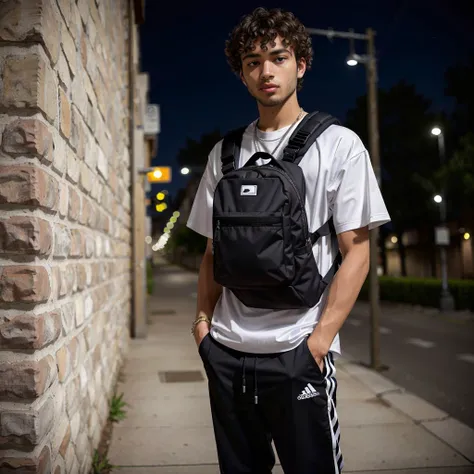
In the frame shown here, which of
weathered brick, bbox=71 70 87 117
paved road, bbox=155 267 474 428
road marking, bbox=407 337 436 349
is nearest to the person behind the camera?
weathered brick, bbox=71 70 87 117

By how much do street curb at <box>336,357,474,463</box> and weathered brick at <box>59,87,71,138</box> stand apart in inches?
143

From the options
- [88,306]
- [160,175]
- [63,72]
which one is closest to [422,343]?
[160,175]

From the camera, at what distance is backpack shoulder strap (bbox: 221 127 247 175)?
204cm

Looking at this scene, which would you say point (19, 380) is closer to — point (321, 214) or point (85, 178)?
point (321, 214)

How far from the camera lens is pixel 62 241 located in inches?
91.7

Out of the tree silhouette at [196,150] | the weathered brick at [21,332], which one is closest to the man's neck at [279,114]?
the weathered brick at [21,332]

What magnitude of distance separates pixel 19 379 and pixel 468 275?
27.6 meters

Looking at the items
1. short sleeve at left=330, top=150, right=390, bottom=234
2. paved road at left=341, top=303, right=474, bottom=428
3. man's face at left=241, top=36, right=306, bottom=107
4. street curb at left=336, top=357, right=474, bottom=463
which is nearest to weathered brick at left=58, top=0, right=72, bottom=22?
man's face at left=241, top=36, right=306, bottom=107

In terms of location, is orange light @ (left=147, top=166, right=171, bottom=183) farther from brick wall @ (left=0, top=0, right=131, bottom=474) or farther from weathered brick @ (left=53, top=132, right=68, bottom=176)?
weathered brick @ (left=53, top=132, right=68, bottom=176)

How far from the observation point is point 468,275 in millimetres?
26391

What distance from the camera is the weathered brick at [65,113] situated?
7.70 feet

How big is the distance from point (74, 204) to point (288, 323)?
54.3 inches

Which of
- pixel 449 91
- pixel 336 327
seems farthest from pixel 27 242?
pixel 449 91

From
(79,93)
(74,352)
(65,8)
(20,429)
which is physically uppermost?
(65,8)
